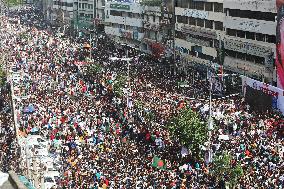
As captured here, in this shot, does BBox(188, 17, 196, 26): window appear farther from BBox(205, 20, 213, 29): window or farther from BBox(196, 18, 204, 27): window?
BBox(205, 20, 213, 29): window

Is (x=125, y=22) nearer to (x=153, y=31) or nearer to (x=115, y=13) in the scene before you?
(x=115, y=13)

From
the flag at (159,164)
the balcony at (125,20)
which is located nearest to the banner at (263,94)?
the flag at (159,164)

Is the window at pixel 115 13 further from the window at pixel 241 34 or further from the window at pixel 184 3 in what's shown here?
the window at pixel 241 34

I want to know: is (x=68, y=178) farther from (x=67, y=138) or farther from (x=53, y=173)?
(x=67, y=138)

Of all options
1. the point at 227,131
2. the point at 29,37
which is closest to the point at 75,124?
the point at 227,131

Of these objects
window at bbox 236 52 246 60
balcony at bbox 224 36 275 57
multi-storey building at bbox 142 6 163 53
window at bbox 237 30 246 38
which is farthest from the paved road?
multi-storey building at bbox 142 6 163 53
